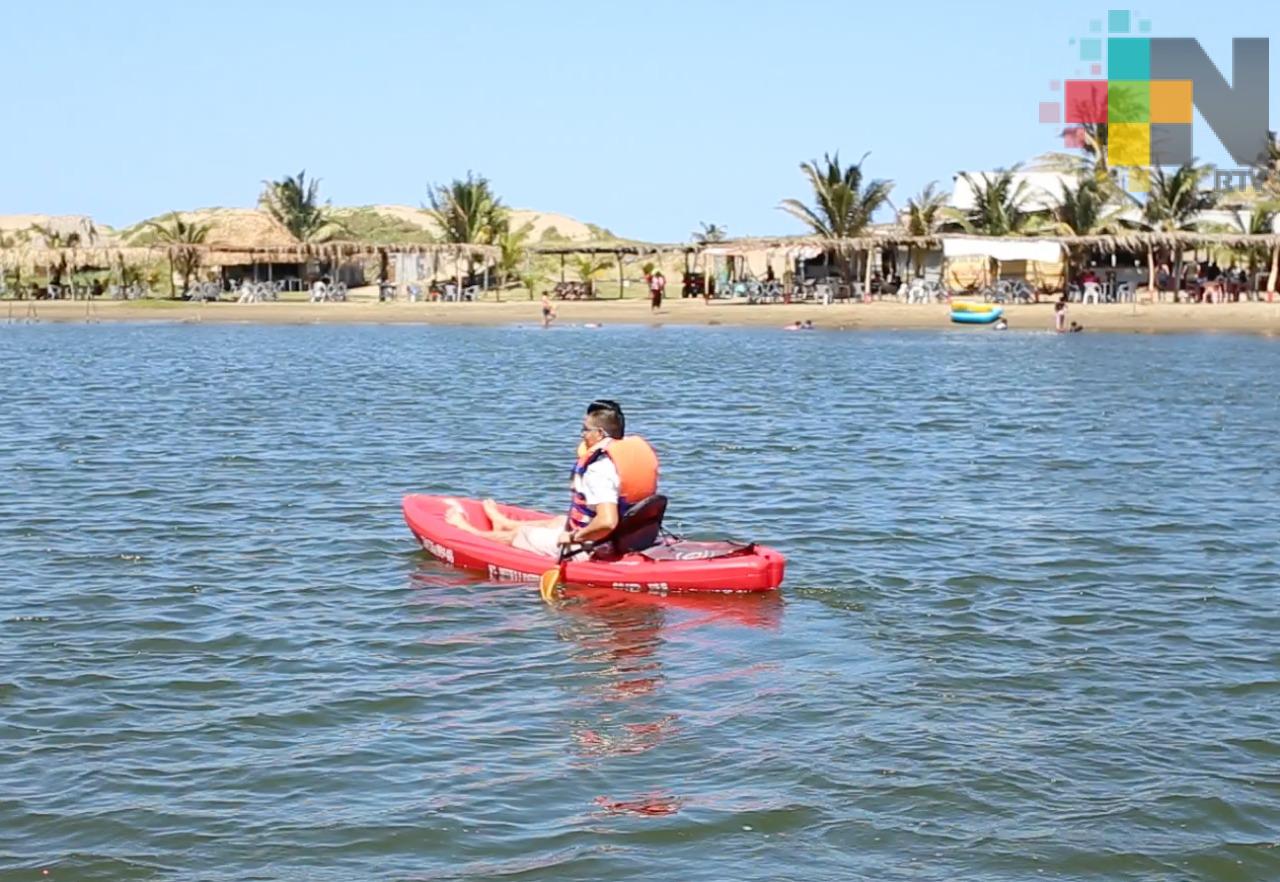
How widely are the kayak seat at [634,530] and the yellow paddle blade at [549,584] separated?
0.95 ft

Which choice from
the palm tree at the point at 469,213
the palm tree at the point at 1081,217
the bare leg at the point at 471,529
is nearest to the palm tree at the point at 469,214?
the palm tree at the point at 469,213

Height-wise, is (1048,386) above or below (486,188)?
below

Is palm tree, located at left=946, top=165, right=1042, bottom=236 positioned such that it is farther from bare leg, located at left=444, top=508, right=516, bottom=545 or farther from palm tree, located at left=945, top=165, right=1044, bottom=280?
bare leg, located at left=444, top=508, right=516, bottom=545

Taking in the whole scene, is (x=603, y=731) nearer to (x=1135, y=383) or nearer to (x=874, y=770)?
(x=874, y=770)

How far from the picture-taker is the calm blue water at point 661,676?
251 inches

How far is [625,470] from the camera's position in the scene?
33.6 feet

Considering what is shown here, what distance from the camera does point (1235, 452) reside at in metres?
18.8

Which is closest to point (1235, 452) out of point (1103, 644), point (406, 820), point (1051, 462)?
point (1051, 462)

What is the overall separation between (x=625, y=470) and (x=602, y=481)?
166mm

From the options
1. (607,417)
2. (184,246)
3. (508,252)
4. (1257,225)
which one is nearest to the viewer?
(607,417)

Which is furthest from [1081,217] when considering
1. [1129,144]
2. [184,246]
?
[184,246]

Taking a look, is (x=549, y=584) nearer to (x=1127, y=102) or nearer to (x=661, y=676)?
(x=661, y=676)

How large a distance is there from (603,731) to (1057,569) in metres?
4.98

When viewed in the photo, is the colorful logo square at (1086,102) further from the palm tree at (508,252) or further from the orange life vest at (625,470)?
the orange life vest at (625,470)
